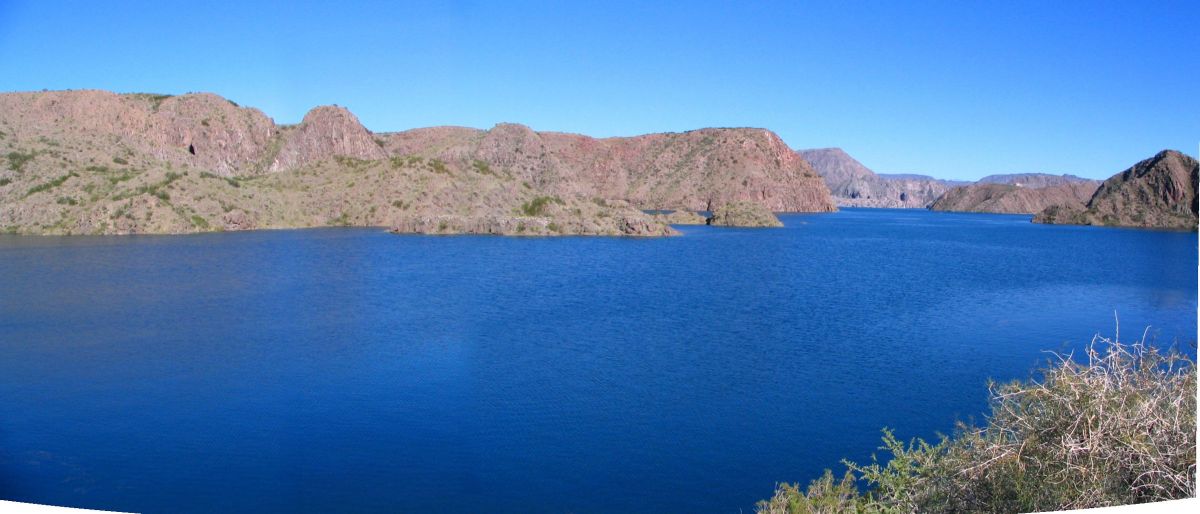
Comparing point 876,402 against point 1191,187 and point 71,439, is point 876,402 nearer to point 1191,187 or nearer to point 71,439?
point 71,439

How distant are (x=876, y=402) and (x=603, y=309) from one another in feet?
53.2

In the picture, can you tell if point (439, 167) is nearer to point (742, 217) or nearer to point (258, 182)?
point (258, 182)

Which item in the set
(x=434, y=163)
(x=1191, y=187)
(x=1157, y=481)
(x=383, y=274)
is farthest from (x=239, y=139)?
(x=1191, y=187)

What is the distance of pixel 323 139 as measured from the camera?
140 m

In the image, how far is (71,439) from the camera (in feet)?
57.3

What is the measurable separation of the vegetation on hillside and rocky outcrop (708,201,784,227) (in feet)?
339

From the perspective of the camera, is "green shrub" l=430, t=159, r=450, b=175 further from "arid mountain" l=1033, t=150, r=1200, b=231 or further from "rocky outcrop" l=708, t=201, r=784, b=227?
"arid mountain" l=1033, t=150, r=1200, b=231

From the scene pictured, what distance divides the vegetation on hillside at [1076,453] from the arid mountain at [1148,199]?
143 meters

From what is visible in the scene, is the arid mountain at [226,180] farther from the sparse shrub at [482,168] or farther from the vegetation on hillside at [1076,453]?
the vegetation on hillside at [1076,453]

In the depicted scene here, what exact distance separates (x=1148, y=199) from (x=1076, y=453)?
162 meters

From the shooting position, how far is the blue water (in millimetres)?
15922

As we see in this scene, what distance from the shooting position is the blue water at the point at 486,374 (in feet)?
52.2

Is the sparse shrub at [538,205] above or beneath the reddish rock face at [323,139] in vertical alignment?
beneath

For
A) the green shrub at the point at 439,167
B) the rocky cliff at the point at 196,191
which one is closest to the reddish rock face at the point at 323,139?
the rocky cliff at the point at 196,191
